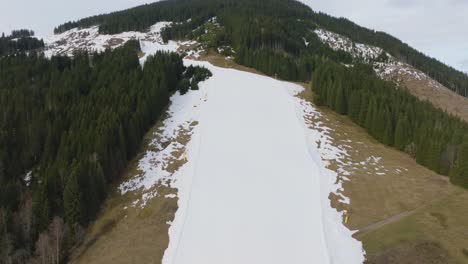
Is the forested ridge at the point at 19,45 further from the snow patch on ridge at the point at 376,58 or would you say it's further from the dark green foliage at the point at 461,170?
the dark green foliage at the point at 461,170

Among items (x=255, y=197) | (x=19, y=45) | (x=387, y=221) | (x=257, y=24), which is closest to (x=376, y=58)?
(x=257, y=24)

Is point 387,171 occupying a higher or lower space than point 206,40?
lower

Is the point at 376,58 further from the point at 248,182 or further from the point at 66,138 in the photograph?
the point at 66,138

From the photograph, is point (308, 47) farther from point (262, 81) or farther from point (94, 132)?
point (94, 132)

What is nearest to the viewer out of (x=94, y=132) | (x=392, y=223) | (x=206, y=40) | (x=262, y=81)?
(x=392, y=223)

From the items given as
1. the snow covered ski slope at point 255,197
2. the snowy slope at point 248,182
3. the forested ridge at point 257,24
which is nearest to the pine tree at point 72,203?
the snowy slope at point 248,182

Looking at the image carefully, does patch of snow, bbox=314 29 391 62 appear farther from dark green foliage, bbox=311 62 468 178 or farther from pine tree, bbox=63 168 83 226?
pine tree, bbox=63 168 83 226

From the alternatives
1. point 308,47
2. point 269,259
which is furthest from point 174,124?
point 308,47
